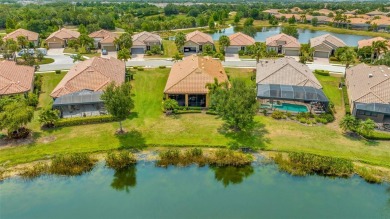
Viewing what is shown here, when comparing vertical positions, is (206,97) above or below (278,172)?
above

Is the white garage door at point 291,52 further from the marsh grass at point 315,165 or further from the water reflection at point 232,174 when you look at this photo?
the water reflection at point 232,174

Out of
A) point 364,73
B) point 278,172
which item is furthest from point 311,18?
point 278,172

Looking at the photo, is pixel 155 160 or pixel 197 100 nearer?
pixel 155 160

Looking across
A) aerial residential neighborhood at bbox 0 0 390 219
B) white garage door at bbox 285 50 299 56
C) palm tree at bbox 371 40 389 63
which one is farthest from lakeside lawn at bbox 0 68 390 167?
white garage door at bbox 285 50 299 56

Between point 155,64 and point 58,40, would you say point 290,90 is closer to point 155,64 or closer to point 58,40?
point 155,64

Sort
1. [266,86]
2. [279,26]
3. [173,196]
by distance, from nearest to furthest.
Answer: [173,196] < [266,86] < [279,26]

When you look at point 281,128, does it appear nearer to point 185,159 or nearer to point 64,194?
point 185,159

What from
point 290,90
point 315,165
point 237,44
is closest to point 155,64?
point 237,44
